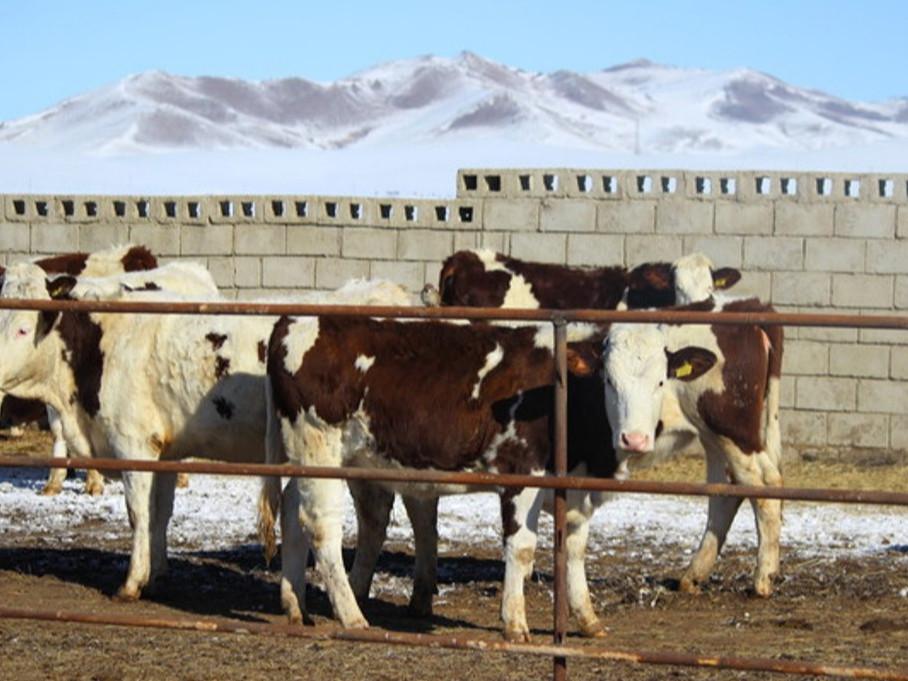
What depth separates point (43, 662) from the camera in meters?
7.17

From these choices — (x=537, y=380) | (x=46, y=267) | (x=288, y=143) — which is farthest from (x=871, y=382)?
(x=288, y=143)

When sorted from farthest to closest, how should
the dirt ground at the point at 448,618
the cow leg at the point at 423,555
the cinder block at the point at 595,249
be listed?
the cinder block at the point at 595,249 < the cow leg at the point at 423,555 < the dirt ground at the point at 448,618

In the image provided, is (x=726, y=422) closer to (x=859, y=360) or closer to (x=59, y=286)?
(x=59, y=286)

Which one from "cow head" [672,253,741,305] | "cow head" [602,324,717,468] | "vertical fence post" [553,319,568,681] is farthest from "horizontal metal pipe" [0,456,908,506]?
"cow head" [672,253,741,305]

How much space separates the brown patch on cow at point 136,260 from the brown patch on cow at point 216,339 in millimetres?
5162

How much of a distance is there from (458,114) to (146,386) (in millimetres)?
114173

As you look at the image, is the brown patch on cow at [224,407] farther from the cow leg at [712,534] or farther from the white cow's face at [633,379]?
the cow leg at [712,534]

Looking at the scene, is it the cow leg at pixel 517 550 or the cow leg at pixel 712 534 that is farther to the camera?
the cow leg at pixel 712 534

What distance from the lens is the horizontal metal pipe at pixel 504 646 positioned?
561 cm

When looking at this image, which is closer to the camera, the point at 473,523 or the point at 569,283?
the point at 473,523

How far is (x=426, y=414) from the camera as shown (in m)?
8.14

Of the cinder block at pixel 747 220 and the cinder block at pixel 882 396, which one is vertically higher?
the cinder block at pixel 747 220

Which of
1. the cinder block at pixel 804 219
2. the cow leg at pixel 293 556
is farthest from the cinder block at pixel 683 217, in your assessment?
the cow leg at pixel 293 556

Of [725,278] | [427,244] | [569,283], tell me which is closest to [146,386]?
[569,283]
